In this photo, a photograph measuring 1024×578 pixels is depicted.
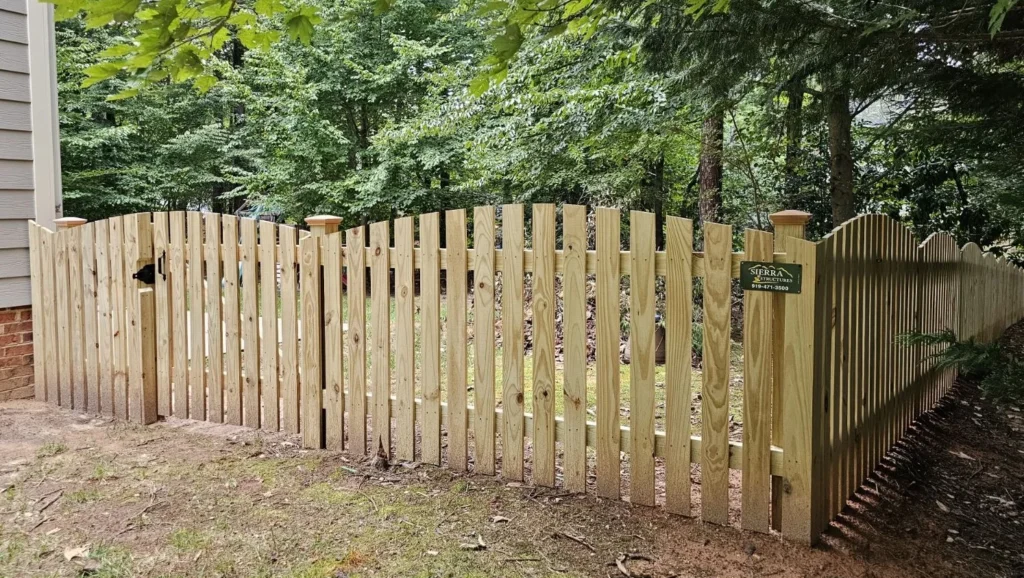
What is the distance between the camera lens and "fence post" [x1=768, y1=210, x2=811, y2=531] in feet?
8.31

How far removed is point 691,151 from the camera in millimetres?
8664

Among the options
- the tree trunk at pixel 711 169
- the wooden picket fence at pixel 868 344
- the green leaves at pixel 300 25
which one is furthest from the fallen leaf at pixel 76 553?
the tree trunk at pixel 711 169

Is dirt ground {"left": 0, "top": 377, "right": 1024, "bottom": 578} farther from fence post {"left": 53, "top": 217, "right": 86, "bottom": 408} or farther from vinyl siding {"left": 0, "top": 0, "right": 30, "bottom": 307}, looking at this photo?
vinyl siding {"left": 0, "top": 0, "right": 30, "bottom": 307}

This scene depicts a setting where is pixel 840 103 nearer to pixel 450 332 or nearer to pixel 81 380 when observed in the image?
pixel 450 332

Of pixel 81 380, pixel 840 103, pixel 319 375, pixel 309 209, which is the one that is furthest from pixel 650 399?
pixel 309 209

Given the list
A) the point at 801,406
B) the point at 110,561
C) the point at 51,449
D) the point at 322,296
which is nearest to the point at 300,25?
the point at 322,296

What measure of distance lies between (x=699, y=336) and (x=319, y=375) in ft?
11.7

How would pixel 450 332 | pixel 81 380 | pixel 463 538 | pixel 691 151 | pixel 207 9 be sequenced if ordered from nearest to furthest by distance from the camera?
pixel 207 9
pixel 463 538
pixel 450 332
pixel 81 380
pixel 691 151

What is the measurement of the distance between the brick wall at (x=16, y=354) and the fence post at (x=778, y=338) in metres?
5.03

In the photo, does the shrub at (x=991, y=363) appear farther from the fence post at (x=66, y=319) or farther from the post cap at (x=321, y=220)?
the fence post at (x=66, y=319)

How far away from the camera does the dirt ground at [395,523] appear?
237 centimetres

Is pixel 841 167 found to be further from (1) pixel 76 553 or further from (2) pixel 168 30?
(1) pixel 76 553

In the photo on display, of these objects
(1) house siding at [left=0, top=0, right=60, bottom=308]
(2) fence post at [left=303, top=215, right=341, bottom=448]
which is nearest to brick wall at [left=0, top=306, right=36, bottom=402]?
(1) house siding at [left=0, top=0, right=60, bottom=308]

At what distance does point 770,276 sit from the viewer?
2.50 meters
